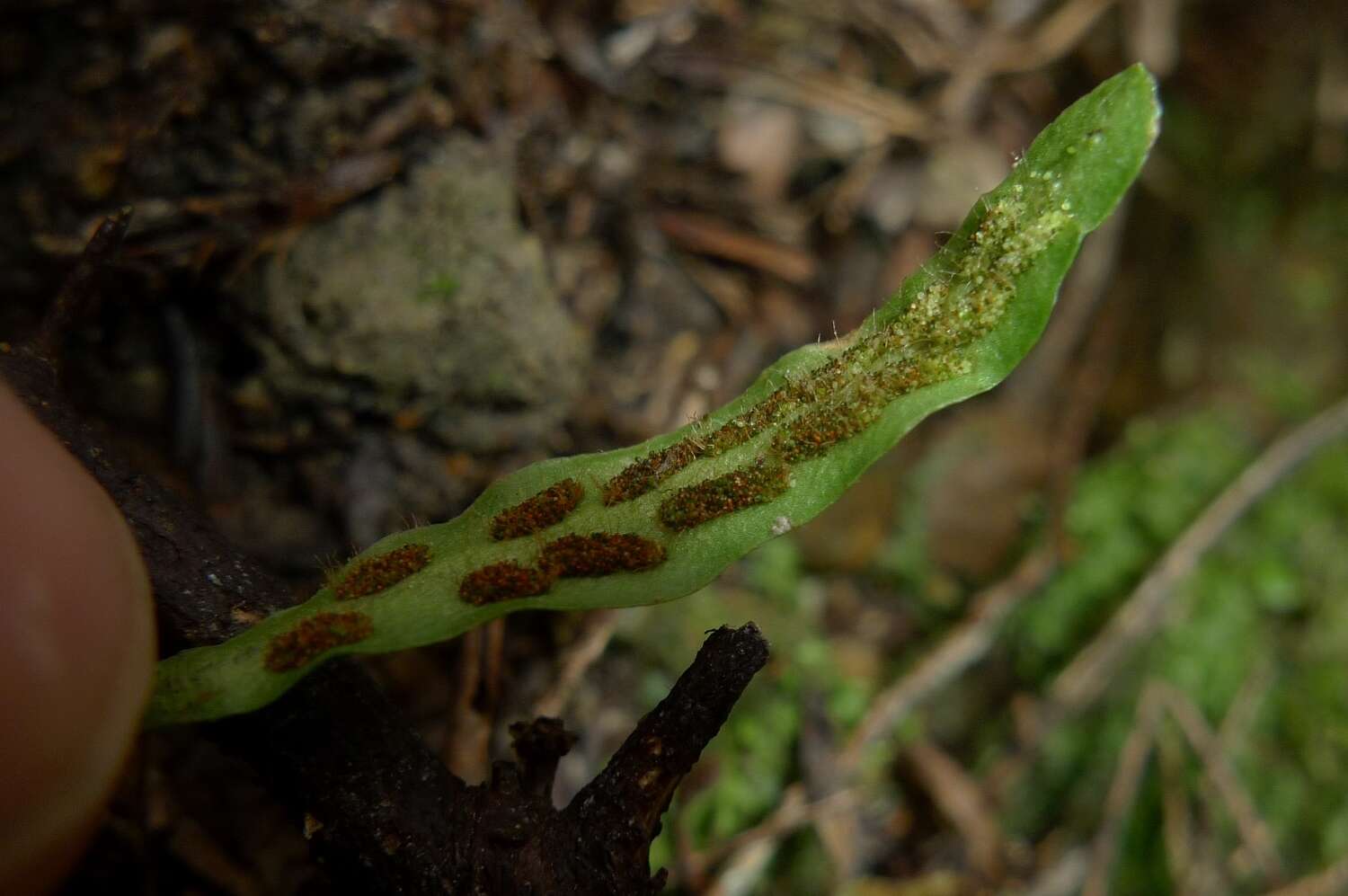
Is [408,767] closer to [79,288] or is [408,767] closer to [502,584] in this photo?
[502,584]

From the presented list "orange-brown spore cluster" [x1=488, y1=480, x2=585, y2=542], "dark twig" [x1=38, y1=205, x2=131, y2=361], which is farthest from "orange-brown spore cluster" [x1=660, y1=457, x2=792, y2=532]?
"dark twig" [x1=38, y1=205, x2=131, y2=361]

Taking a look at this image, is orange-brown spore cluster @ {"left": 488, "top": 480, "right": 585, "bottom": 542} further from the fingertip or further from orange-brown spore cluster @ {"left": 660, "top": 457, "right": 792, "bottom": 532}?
the fingertip

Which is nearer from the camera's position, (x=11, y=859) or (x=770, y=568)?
(x=11, y=859)

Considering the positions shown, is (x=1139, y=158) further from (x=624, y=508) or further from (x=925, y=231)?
(x=925, y=231)

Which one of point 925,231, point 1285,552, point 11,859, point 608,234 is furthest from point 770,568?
point 11,859

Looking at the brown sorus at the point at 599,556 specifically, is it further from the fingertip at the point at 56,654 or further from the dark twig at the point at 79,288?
the dark twig at the point at 79,288

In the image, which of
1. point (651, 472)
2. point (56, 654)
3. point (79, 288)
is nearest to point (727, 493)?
point (651, 472)

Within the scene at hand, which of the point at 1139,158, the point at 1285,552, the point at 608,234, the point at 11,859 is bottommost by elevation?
the point at 1285,552
